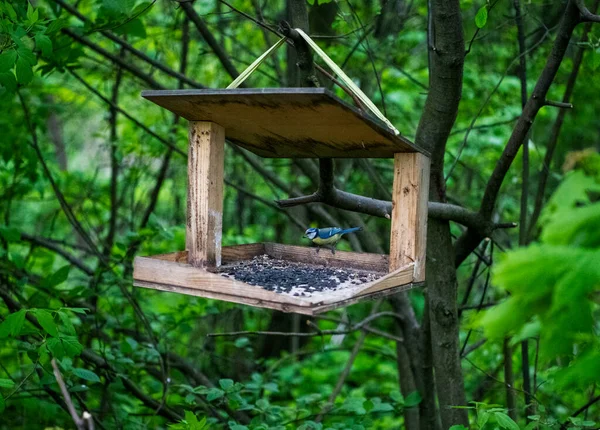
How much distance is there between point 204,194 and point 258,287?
0.59m

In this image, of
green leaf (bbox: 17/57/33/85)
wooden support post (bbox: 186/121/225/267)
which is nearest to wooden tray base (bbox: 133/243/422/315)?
wooden support post (bbox: 186/121/225/267)

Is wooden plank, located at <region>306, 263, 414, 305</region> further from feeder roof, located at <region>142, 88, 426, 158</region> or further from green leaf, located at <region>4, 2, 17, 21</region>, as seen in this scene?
green leaf, located at <region>4, 2, 17, 21</region>

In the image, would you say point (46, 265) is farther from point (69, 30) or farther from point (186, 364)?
point (69, 30)

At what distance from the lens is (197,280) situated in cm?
255

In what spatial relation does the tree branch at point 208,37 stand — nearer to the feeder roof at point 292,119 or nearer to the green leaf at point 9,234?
the feeder roof at point 292,119

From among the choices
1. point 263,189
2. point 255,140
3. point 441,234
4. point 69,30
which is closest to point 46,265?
point 69,30

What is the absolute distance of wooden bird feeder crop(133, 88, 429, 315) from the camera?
2.39m

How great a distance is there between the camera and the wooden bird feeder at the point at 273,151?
2.39 m

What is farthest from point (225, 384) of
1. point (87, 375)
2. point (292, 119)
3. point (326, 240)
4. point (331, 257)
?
point (292, 119)

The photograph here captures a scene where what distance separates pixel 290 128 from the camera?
2.67 m

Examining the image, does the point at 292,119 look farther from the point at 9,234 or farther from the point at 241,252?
the point at 9,234

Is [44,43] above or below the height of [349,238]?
above

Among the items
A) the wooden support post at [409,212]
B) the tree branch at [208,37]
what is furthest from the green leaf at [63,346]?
the tree branch at [208,37]

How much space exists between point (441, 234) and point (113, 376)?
2.12 m
